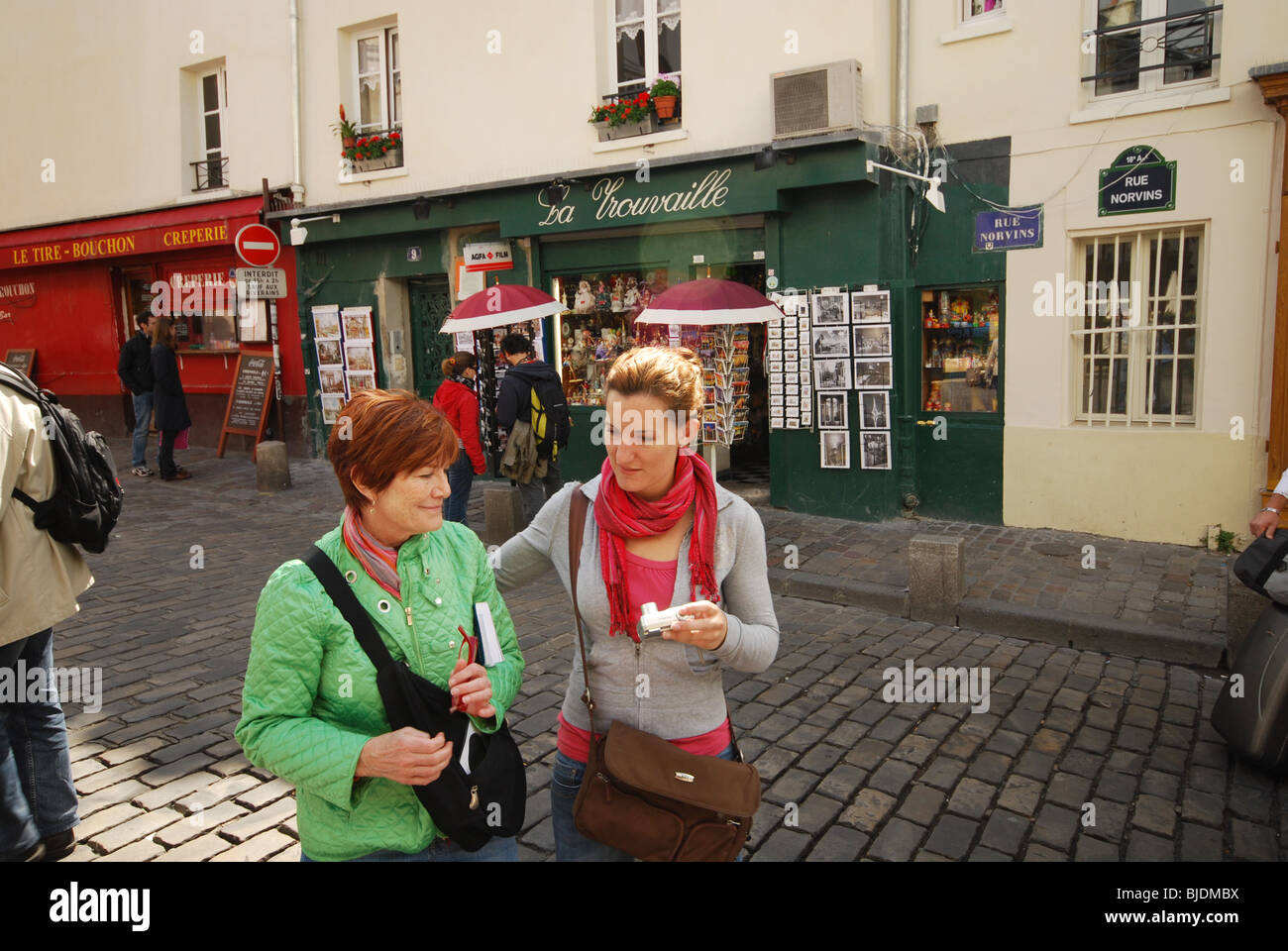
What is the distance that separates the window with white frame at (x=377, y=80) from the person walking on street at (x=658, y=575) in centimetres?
1250

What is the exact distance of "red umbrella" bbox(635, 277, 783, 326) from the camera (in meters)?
8.21

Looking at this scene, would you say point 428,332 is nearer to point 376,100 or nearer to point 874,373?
point 376,100

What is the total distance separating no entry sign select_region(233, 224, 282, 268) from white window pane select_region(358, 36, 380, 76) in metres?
2.72

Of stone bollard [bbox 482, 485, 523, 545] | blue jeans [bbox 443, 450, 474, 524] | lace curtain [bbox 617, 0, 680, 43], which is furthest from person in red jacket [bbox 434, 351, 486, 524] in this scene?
lace curtain [bbox 617, 0, 680, 43]

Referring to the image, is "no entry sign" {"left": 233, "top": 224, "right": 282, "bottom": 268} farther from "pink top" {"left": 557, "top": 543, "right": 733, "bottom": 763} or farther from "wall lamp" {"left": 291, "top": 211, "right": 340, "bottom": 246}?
"pink top" {"left": 557, "top": 543, "right": 733, "bottom": 763}

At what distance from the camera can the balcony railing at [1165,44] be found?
8.12 metres

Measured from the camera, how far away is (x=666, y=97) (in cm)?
1056

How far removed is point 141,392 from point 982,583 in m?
11.0

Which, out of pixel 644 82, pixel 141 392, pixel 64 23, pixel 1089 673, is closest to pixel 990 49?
pixel 644 82

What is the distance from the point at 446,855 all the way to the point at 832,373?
8232 mm

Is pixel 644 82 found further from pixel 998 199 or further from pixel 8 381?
pixel 8 381

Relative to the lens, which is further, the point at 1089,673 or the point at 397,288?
the point at 397,288

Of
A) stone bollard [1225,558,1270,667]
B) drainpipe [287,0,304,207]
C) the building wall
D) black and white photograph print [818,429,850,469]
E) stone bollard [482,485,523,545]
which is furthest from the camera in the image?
drainpipe [287,0,304,207]

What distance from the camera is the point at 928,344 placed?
9.77 metres
